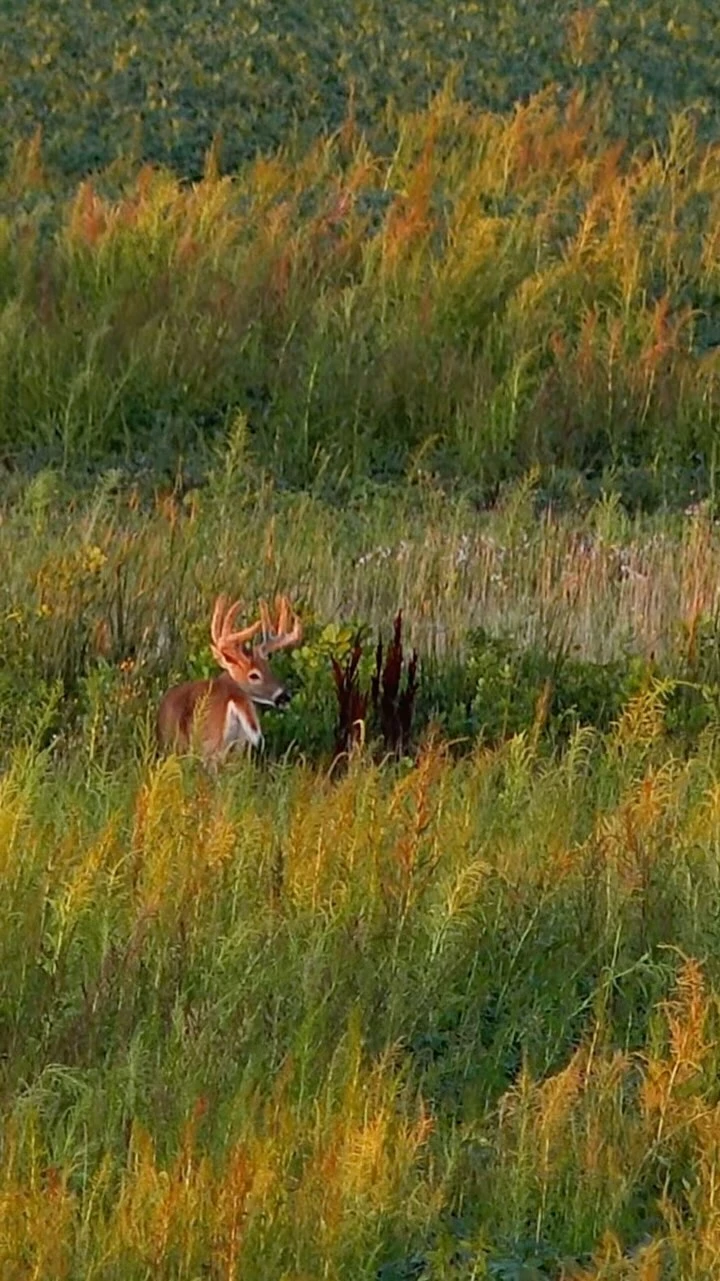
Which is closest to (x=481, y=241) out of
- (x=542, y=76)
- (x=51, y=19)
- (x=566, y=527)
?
(x=566, y=527)

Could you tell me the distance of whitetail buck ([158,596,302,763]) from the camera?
713cm

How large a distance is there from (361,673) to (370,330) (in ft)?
20.4

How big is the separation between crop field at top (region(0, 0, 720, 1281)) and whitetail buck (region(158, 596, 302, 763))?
130mm

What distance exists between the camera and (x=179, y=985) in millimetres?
4930

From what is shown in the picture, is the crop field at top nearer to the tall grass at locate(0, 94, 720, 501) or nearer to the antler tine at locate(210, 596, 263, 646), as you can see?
the tall grass at locate(0, 94, 720, 501)

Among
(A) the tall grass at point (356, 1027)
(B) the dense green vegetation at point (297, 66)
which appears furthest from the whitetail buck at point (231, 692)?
(B) the dense green vegetation at point (297, 66)

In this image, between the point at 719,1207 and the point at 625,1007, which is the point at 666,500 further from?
the point at 719,1207

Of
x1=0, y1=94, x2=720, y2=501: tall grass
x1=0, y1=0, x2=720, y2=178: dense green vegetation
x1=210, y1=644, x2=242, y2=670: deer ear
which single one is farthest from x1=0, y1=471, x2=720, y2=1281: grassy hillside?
x1=0, y1=0, x2=720, y2=178: dense green vegetation

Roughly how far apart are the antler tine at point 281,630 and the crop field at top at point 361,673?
0.19 meters

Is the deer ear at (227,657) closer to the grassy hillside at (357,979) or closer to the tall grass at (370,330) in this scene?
the grassy hillside at (357,979)

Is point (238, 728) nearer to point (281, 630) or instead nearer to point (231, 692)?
point (231, 692)

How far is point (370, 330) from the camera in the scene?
1385 centimetres

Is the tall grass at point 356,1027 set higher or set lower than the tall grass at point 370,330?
higher

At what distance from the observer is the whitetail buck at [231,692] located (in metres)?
7.13
